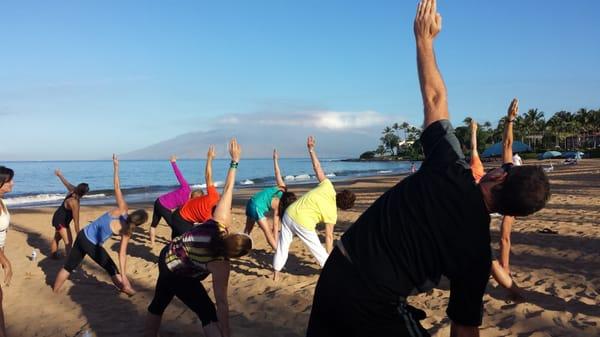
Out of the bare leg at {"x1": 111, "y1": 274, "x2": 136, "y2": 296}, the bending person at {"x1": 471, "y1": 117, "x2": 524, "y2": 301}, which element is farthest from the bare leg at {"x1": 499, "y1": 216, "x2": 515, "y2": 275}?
the bare leg at {"x1": 111, "y1": 274, "x2": 136, "y2": 296}

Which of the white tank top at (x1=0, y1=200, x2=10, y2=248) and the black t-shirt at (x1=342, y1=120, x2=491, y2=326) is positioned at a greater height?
the black t-shirt at (x1=342, y1=120, x2=491, y2=326)

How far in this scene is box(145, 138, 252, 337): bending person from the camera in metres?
3.60

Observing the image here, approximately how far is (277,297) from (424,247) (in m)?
4.68

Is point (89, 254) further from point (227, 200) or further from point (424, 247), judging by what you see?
point (424, 247)

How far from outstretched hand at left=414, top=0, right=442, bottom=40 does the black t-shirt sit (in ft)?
2.11

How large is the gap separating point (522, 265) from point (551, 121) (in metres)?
93.6

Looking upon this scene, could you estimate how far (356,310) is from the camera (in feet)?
6.17

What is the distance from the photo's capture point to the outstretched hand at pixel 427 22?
2244mm

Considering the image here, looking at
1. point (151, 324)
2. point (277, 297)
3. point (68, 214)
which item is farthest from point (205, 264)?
point (68, 214)

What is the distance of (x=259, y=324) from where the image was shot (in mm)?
5270

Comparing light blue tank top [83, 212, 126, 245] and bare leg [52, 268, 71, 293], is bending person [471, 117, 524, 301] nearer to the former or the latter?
light blue tank top [83, 212, 126, 245]

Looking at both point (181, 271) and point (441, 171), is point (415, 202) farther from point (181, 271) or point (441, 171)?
point (181, 271)

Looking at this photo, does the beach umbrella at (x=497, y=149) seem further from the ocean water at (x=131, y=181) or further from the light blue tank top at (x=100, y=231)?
the light blue tank top at (x=100, y=231)

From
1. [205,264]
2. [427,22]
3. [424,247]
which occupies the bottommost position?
[205,264]
